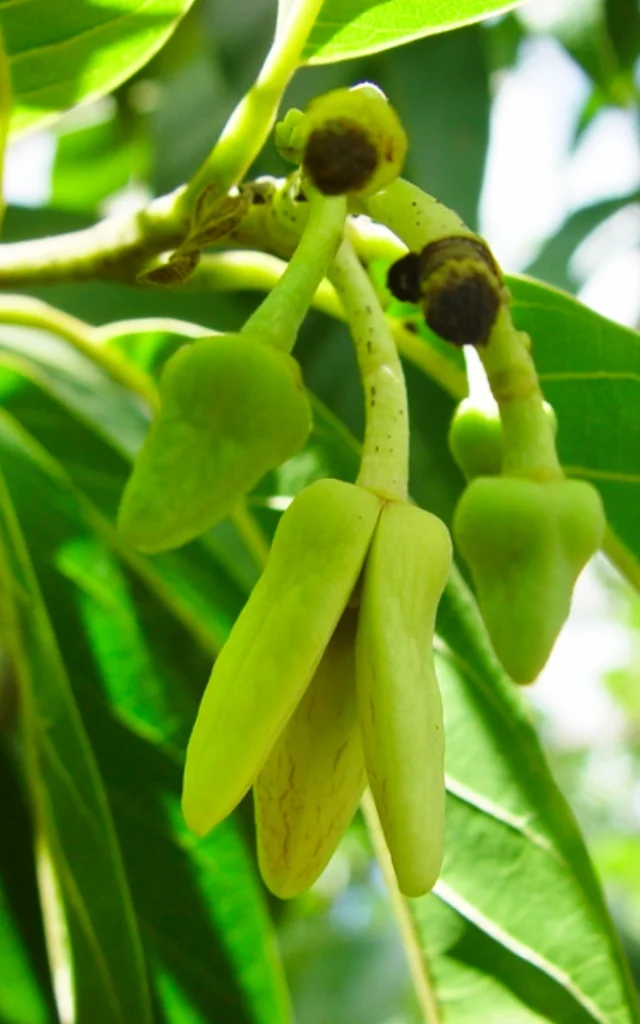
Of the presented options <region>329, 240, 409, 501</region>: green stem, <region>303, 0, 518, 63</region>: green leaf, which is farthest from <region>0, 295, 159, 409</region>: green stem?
<region>329, 240, 409, 501</region>: green stem

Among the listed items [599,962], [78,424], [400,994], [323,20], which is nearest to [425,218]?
[323,20]

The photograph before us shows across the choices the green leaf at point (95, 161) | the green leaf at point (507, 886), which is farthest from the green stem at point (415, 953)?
the green leaf at point (95, 161)

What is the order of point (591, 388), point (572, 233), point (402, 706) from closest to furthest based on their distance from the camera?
point (402, 706) → point (591, 388) → point (572, 233)

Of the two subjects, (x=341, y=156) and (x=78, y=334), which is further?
(x=78, y=334)

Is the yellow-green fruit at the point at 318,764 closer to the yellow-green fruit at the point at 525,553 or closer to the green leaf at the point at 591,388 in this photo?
the yellow-green fruit at the point at 525,553

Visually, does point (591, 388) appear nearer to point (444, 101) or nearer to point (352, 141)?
point (352, 141)

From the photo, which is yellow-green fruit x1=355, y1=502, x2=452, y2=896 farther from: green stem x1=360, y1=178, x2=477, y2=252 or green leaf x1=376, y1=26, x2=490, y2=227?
green leaf x1=376, y1=26, x2=490, y2=227

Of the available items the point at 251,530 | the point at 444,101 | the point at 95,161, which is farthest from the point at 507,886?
the point at 95,161
